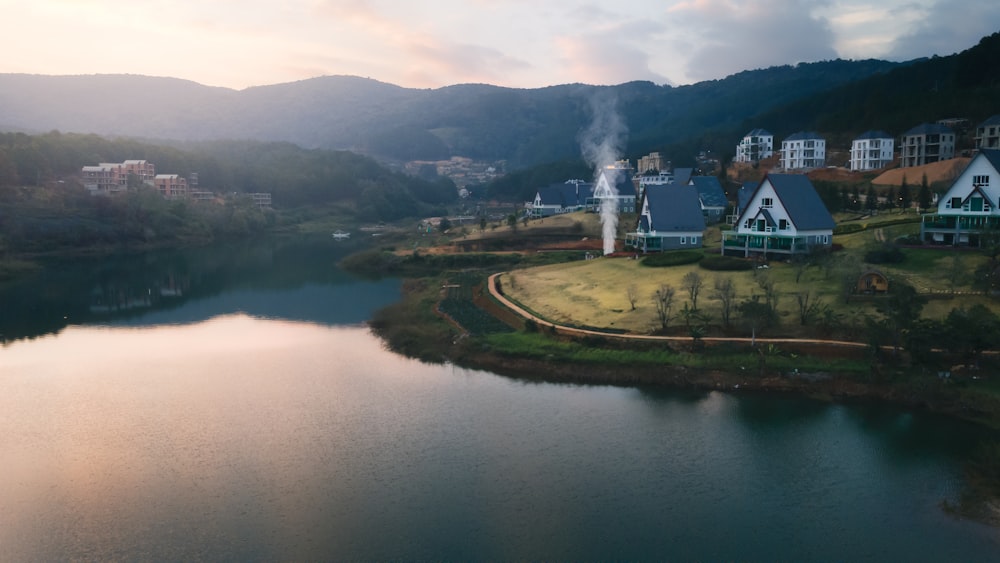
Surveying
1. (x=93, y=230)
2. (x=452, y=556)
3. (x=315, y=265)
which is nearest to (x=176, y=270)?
(x=315, y=265)

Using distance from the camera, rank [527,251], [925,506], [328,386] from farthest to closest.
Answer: [527,251] < [328,386] < [925,506]

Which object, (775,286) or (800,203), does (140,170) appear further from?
(775,286)

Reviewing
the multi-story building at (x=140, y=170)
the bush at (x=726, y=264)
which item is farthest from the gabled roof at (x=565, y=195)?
the multi-story building at (x=140, y=170)

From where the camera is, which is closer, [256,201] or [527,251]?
[527,251]

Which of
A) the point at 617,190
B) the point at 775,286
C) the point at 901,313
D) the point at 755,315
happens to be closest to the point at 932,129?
the point at 617,190

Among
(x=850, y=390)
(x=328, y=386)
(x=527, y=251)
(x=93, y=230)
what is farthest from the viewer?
(x=93, y=230)

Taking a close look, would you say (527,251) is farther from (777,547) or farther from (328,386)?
(777,547)

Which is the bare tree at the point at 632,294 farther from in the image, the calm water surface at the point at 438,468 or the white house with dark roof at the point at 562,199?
the white house with dark roof at the point at 562,199
